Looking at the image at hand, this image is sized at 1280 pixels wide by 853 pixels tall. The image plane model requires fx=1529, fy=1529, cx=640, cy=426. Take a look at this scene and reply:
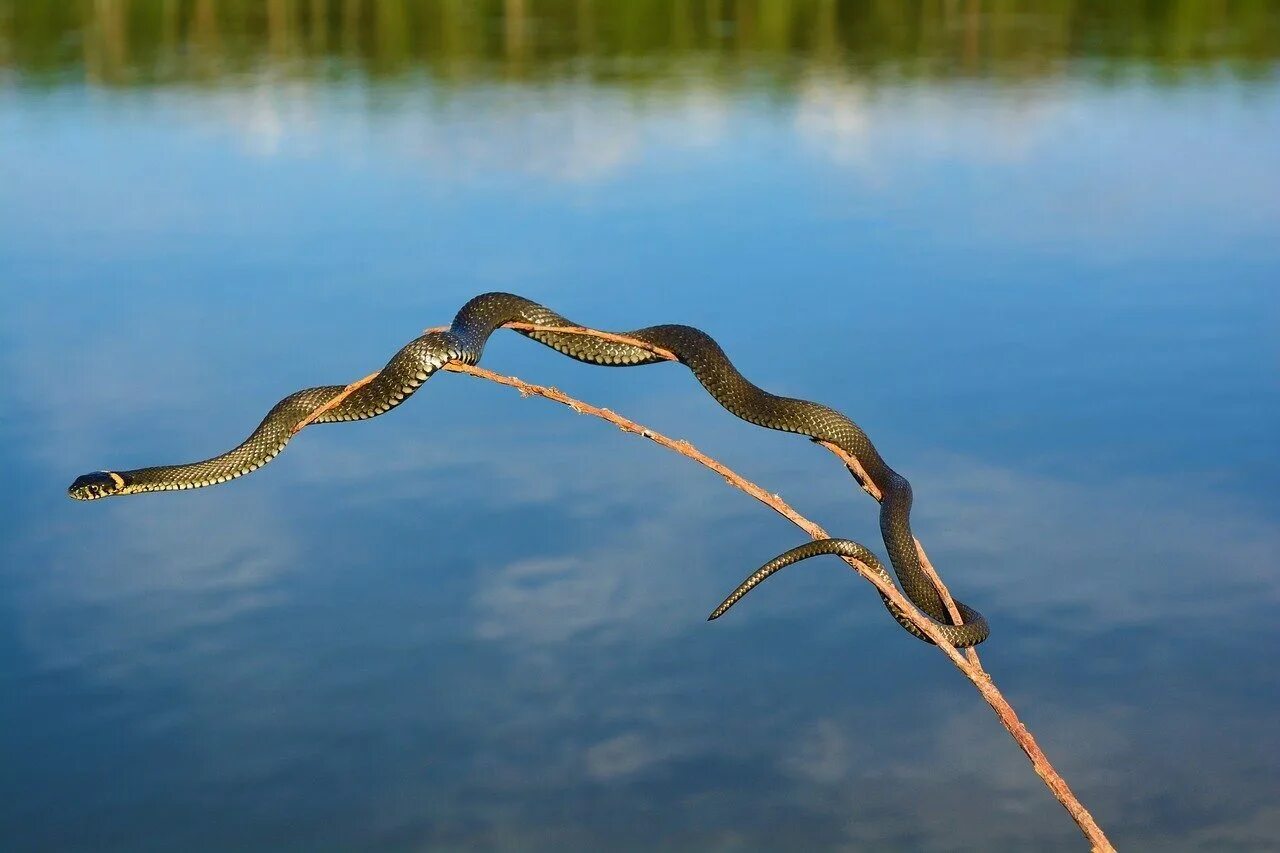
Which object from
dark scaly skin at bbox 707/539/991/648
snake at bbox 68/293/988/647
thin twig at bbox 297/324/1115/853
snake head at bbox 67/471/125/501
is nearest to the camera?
thin twig at bbox 297/324/1115/853

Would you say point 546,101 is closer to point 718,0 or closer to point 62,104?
point 62,104

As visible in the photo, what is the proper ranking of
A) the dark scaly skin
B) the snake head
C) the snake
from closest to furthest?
the dark scaly skin → the snake → the snake head

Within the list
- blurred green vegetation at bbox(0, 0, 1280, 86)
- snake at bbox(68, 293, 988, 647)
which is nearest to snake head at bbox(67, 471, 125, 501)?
snake at bbox(68, 293, 988, 647)

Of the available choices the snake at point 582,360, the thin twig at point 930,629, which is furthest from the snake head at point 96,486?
the thin twig at point 930,629

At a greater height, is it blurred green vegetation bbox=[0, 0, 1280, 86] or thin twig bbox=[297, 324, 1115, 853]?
blurred green vegetation bbox=[0, 0, 1280, 86]

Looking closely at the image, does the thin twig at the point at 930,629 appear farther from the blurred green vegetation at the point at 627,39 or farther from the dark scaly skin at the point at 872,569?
the blurred green vegetation at the point at 627,39

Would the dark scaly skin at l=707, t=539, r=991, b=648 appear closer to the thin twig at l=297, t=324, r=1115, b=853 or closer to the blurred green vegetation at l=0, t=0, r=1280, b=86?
the thin twig at l=297, t=324, r=1115, b=853

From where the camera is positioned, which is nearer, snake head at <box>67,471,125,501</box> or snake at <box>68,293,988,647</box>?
snake at <box>68,293,988,647</box>

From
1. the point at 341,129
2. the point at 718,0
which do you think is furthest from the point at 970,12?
the point at 341,129
